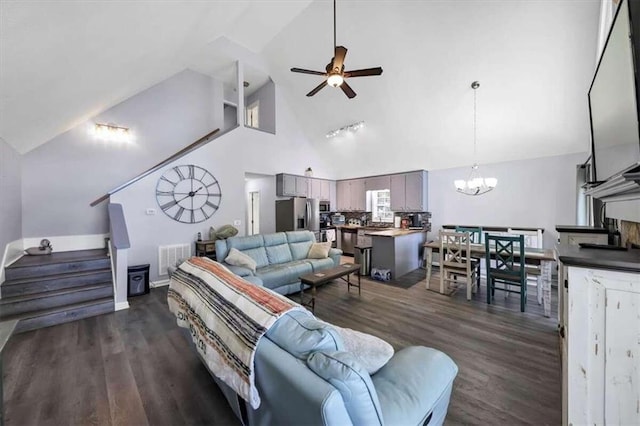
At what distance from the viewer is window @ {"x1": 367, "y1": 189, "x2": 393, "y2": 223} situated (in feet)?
23.9

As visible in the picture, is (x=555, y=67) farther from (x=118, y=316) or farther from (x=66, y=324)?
(x=66, y=324)

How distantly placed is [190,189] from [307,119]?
355cm

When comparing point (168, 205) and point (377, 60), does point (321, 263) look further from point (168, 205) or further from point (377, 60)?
point (377, 60)

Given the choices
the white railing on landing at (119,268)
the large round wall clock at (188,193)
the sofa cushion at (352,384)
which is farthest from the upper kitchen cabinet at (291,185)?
the sofa cushion at (352,384)

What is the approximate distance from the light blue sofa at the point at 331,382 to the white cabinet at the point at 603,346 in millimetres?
531

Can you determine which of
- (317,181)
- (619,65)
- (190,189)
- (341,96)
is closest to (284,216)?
(317,181)

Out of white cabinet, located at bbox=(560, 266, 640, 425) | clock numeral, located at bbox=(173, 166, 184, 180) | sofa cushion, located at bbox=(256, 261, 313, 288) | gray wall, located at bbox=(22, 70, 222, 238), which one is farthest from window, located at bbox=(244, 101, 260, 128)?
white cabinet, located at bbox=(560, 266, 640, 425)

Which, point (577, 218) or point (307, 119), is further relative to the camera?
point (307, 119)

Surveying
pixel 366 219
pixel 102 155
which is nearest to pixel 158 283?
pixel 102 155

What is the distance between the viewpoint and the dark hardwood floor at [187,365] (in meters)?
1.72

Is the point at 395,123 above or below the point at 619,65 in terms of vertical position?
above

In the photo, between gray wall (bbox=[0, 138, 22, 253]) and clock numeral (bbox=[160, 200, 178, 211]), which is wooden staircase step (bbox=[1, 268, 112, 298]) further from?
clock numeral (bbox=[160, 200, 178, 211])

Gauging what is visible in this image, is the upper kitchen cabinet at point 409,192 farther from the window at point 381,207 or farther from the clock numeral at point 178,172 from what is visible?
the clock numeral at point 178,172

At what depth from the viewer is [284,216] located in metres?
6.50
